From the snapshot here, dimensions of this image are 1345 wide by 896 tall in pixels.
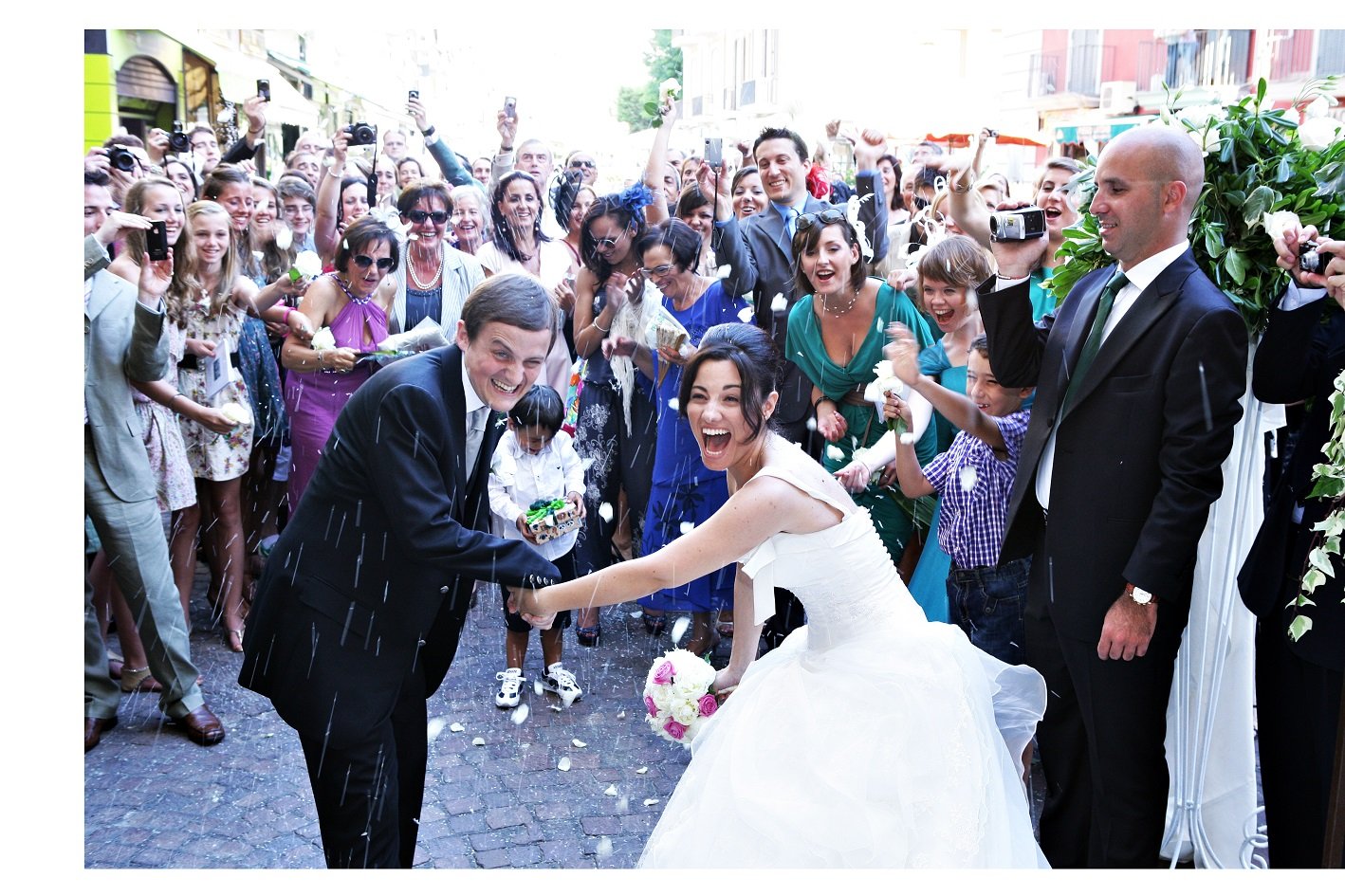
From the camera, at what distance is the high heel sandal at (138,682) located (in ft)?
15.6

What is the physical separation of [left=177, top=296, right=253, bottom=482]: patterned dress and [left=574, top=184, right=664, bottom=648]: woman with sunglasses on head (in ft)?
5.41

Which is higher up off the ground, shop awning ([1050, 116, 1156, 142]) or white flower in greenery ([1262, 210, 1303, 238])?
shop awning ([1050, 116, 1156, 142])

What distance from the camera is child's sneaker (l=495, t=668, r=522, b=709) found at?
16.0 feet

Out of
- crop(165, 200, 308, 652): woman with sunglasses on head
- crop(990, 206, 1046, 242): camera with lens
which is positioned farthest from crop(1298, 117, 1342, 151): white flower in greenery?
crop(165, 200, 308, 652): woman with sunglasses on head

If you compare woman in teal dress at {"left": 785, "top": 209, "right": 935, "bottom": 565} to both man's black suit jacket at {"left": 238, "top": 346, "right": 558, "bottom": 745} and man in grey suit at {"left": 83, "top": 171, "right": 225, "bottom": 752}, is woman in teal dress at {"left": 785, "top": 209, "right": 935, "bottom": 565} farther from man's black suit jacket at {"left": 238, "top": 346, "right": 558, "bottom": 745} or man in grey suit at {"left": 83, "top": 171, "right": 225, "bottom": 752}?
man in grey suit at {"left": 83, "top": 171, "right": 225, "bottom": 752}

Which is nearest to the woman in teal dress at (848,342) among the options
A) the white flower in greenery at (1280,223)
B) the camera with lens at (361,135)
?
the white flower in greenery at (1280,223)

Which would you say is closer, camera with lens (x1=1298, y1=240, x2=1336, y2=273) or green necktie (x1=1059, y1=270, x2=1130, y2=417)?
camera with lens (x1=1298, y1=240, x2=1336, y2=273)

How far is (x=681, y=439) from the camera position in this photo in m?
5.23

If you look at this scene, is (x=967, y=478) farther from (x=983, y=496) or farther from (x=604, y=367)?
(x=604, y=367)

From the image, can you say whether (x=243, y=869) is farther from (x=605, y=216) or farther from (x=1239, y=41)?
(x=1239, y=41)

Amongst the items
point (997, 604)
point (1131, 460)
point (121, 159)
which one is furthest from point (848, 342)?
point (121, 159)

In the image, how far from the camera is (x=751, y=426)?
3021 millimetres

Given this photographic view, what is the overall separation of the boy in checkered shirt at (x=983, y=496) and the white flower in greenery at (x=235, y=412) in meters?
3.02

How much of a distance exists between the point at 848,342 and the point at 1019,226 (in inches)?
62.5
